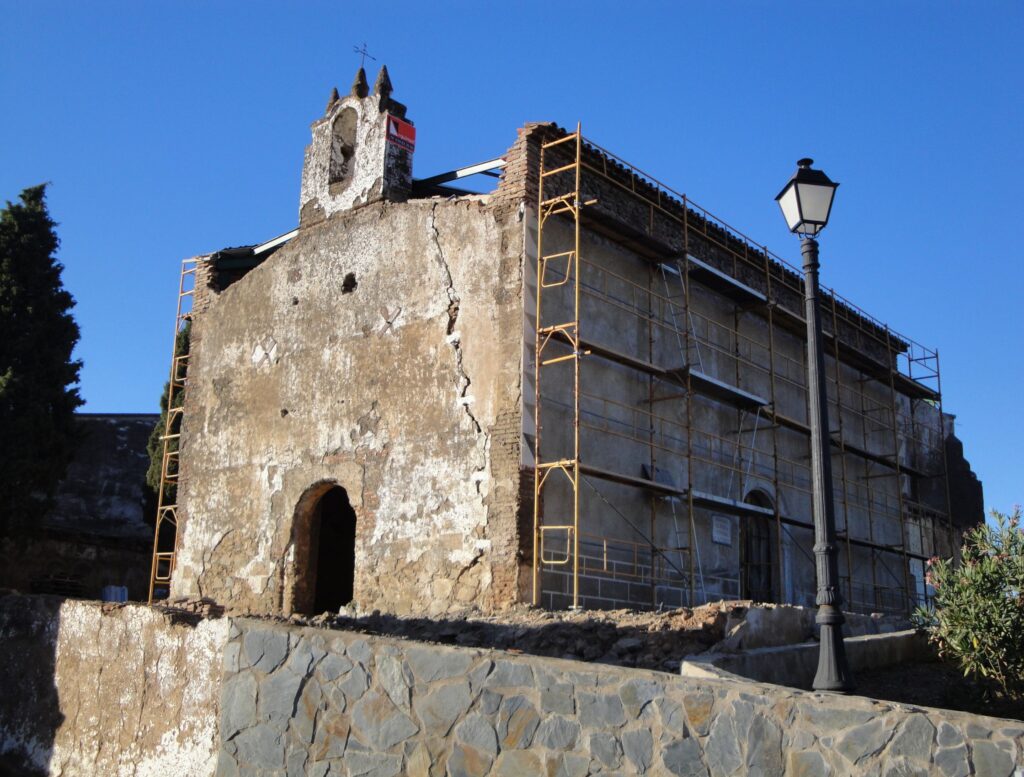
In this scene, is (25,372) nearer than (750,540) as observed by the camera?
No

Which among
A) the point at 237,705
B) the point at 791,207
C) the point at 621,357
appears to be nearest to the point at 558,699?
the point at 237,705

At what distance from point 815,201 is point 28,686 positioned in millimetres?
7715

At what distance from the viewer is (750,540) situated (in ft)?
60.3

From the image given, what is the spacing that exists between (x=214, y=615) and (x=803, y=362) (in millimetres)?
15773

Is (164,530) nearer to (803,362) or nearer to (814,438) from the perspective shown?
(803,362)

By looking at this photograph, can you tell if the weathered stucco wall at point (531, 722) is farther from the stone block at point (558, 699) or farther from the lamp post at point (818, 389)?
the lamp post at point (818, 389)

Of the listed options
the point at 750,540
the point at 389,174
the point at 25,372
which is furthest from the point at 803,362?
the point at 25,372

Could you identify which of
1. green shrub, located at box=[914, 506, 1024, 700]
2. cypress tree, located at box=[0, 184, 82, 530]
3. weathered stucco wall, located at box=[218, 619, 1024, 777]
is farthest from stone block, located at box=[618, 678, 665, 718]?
cypress tree, located at box=[0, 184, 82, 530]

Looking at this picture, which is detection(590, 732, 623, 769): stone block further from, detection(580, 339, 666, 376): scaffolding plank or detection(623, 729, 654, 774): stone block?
detection(580, 339, 666, 376): scaffolding plank

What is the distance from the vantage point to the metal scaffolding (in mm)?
14570

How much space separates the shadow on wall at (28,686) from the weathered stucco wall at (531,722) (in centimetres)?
263

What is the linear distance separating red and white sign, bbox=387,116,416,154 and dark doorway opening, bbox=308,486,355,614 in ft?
18.6

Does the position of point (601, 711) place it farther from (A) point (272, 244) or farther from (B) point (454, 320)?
(A) point (272, 244)

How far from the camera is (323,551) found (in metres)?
17.5
